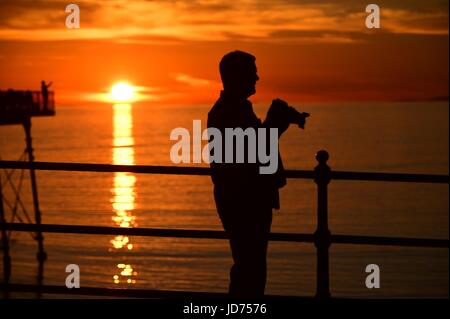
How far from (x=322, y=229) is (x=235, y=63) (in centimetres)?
169

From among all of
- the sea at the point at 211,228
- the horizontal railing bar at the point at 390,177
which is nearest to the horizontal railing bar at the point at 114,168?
the horizontal railing bar at the point at 390,177

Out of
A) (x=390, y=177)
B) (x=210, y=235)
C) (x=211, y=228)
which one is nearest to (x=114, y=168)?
(x=210, y=235)

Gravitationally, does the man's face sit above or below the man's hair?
below

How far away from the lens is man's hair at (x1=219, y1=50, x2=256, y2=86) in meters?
5.54

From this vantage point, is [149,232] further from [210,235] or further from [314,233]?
[314,233]

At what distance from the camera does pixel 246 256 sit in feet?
18.8

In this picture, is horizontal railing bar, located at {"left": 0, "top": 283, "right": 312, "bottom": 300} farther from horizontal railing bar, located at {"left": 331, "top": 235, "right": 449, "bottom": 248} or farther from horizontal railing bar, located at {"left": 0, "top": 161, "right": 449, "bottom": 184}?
horizontal railing bar, located at {"left": 0, "top": 161, "right": 449, "bottom": 184}

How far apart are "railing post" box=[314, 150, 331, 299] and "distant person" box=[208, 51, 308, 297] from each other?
2.98ft

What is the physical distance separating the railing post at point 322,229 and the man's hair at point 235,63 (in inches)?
50.1

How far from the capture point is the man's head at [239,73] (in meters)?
5.55

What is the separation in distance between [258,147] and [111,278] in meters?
35.8

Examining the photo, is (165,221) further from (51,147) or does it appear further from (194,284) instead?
(51,147)

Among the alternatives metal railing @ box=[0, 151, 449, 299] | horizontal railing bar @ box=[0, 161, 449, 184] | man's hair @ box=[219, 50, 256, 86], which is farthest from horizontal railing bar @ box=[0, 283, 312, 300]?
man's hair @ box=[219, 50, 256, 86]
